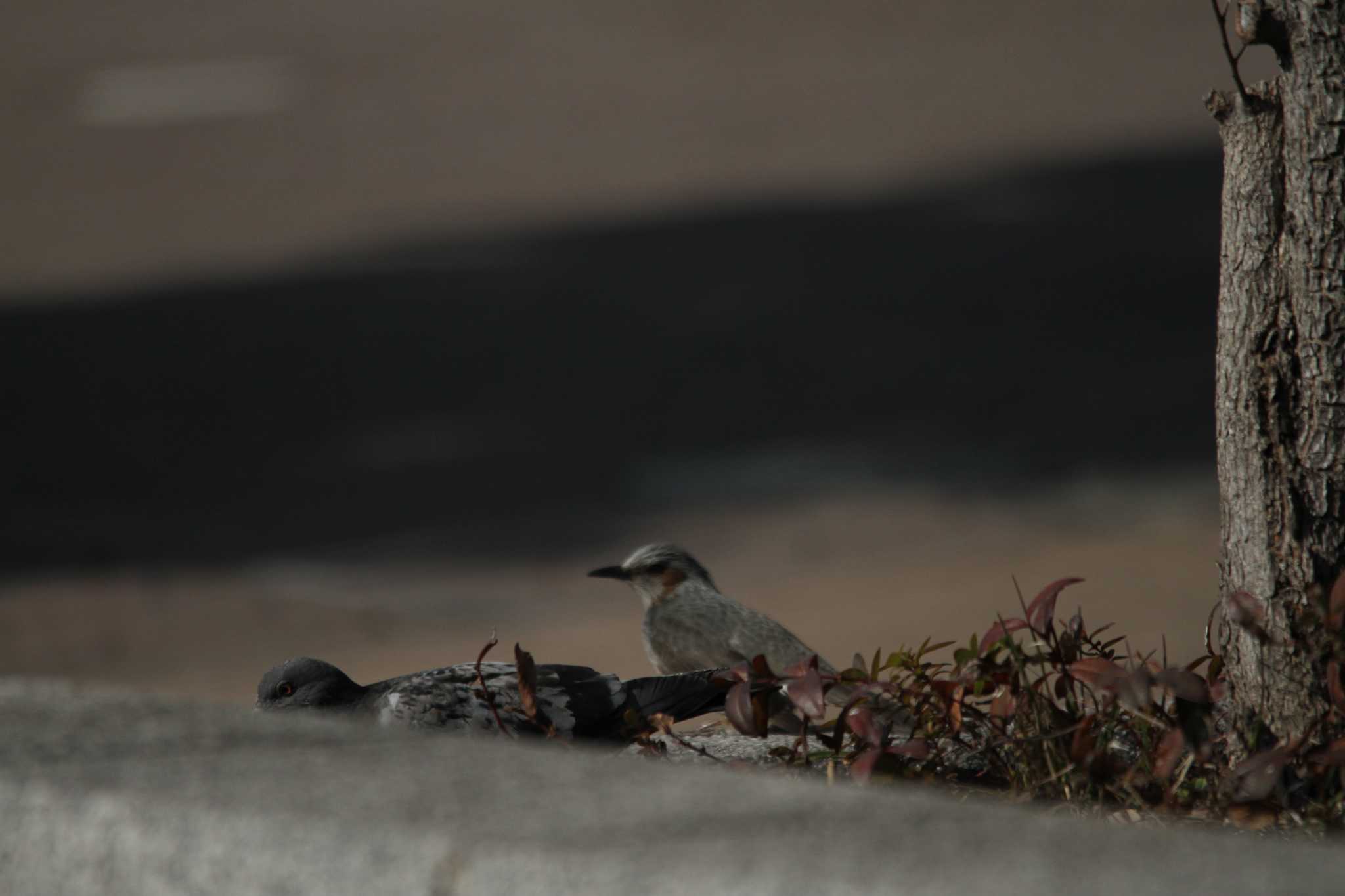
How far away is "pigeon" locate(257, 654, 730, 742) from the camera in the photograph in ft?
12.9

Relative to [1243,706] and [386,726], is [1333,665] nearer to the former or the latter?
[1243,706]

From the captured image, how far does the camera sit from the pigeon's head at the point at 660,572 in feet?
20.2

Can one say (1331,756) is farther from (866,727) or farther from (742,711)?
(742,711)

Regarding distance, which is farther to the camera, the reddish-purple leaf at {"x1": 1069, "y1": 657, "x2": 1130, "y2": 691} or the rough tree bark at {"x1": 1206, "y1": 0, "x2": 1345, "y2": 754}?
the rough tree bark at {"x1": 1206, "y1": 0, "x2": 1345, "y2": 754}

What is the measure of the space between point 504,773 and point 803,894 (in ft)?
1.91

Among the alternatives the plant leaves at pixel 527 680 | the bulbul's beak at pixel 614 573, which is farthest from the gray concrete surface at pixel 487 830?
the bulbul's beak at pixel 614 573

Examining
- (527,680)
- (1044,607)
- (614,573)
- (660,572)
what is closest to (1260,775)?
(1044,607)

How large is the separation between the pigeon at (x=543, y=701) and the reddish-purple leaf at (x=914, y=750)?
75cm

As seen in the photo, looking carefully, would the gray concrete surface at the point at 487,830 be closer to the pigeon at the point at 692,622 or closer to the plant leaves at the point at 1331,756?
the plant leaves at the point at 1331,756

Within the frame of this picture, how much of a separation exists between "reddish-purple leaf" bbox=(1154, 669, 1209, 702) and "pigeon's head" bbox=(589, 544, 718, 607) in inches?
127

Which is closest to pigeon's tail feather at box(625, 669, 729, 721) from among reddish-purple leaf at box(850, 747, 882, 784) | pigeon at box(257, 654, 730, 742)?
pigeon at box(257, 654, 730, 742)

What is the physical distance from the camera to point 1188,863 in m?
1.78

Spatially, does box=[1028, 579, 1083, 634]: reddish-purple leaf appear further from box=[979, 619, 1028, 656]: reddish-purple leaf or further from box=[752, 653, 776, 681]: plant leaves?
box=[752, 653, 776, 681]: plant leaves

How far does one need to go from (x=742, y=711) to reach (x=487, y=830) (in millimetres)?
1254
